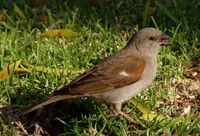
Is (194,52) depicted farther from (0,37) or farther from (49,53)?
(0,37)

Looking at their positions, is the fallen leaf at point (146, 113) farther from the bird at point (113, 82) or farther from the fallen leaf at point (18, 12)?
the fallen leaf at point (18, 12)

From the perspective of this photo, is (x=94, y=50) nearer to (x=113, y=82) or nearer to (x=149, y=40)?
(x=149, y=40)

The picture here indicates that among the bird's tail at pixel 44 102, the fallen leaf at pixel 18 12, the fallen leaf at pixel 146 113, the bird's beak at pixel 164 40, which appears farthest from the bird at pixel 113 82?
the fallen leaf at pixel 18 12

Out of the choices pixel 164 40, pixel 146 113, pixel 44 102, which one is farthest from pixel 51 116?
pixel 164 40

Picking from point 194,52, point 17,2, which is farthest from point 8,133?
point 17,2

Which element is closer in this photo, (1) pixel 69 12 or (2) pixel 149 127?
(2) pixel 149 127

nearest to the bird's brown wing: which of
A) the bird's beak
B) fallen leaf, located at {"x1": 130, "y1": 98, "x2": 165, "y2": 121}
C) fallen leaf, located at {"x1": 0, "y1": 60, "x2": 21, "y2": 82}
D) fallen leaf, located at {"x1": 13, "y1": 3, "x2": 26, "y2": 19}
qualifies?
fallen leaf, located at {"x1": 130, "y1": 98, "x2": 165, "y2": 121}

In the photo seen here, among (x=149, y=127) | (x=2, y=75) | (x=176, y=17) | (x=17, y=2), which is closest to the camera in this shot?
(x=149, y=127)
